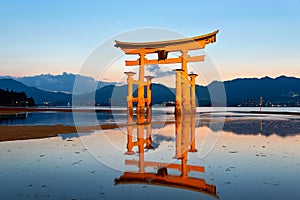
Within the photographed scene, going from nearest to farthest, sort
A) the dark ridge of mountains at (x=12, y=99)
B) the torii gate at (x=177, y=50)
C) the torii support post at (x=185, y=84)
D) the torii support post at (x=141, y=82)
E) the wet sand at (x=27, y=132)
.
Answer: the wet sand at (x=27, y=132) → the torii gate at (x=177, y=50) → the torii support post at (x=185, y=84) → the torii support post at (x=141, y=82) → the dark ridge of mountains at (x=12, y=99)

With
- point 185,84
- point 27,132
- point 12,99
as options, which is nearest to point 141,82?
point 185,84

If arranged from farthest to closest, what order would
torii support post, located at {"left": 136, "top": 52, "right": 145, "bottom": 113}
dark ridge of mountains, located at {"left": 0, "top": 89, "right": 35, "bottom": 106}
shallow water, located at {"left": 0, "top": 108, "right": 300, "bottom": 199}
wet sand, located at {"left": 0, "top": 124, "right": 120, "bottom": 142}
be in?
dark ridge of mountains, located at {"left": 0, "top": 89, "right": 35, "bottom": 106}, torii support post, located at {"left": 136, "top": 52, "right": 145, "bottom": 113}, wet sand, located at {"left": 0, "top": 124, "right": 120, "bottom": 142}, shallow water, located at {"left": 0, "top": 108, "right": 300, "bottom": 199}

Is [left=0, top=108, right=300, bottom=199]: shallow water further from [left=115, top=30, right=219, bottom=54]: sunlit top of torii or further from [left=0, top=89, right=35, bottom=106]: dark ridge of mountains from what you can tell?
[left=0, top=89, right=35, bottom=106]: dark ridge of mountains

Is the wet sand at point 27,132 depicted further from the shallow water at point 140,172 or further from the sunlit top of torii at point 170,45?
the sunlit top of torii at point 170,45

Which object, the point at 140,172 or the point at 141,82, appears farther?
the point at 141,82

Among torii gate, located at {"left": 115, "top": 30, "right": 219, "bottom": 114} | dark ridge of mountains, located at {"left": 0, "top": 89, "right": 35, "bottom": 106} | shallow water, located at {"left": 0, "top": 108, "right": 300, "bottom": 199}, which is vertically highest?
torii gate, located at {"left": 115, "top": 30, "right": 219, "bottom": 114}

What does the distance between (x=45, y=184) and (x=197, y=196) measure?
300cm

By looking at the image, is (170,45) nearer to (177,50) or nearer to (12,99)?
(177,50)

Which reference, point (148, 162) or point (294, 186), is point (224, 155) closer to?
point (148, 162)

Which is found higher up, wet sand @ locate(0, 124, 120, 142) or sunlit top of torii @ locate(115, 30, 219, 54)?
sunlit top of torii @ locate(115, 30, 219, 54)

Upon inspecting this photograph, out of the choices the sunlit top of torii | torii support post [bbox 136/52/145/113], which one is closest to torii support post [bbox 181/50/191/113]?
the sunlit top of torii

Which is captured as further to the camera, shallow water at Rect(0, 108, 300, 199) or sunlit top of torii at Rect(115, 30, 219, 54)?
sunlit top of torii at Rect(115, 30, 219, 54)

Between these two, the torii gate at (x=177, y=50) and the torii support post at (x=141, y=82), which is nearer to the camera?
the torii gate at (x=177, y=50)

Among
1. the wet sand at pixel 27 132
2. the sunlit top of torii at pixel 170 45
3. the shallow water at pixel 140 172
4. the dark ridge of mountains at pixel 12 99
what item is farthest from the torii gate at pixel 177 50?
the dark ridge of mountains at pixel 12 99
